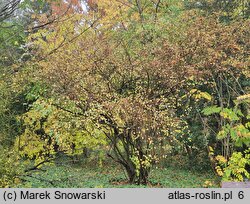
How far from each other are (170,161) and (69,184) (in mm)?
5761

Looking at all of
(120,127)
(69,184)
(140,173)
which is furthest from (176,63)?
(69,184)

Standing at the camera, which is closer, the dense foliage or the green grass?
the dense foliage

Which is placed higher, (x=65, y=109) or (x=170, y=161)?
(x=65, y=109)

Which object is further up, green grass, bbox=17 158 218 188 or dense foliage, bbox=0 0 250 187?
dense foliage, bbox=0 0 250 187

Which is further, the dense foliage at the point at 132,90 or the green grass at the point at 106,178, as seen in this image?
the green grass at the point at 106,178

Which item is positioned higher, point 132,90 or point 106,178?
point 132,90

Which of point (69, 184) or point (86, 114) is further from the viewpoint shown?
point (69, 184)

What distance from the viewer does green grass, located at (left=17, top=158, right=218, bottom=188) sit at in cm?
845

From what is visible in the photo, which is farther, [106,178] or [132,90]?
[106,178]

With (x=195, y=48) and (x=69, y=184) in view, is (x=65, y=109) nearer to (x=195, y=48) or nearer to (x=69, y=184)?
(x=69, y=184)

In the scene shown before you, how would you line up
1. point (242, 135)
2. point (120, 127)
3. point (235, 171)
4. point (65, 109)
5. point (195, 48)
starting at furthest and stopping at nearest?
point (195, 48)
point (65, 109)
point (120, 127)
point (235, 171)
point (242, 135)

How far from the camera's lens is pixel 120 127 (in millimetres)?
7578

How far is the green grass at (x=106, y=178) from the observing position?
8.45 meters

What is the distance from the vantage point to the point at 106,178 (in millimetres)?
10102
